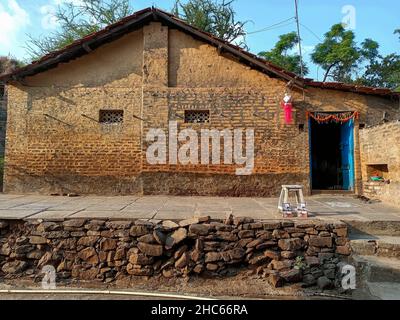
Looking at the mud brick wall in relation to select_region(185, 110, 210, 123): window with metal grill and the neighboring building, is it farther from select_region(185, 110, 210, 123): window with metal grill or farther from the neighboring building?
select_region(185, 110, 210, 123): window with metal grill

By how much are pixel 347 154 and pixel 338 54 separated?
13.0 m

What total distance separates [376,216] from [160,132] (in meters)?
5.75

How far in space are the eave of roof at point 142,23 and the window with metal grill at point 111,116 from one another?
190cm

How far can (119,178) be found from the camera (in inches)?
334

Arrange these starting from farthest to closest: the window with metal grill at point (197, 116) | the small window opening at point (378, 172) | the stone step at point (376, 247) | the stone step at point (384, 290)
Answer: the window with metal grill at point (197, 116) < the small window opening at point (378, 172) < the stone step at point (376, 247) < the stone step at point (384, 290)

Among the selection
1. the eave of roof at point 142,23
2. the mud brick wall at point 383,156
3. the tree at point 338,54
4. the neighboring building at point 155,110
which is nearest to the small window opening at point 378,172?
the mud brick wall at point 383,156

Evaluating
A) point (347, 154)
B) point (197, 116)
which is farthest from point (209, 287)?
point (347, 154)

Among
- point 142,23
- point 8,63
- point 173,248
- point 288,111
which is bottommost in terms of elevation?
point 173,248

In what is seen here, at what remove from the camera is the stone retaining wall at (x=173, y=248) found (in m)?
4.73

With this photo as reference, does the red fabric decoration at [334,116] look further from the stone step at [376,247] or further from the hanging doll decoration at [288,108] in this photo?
the stone step at [376,247]

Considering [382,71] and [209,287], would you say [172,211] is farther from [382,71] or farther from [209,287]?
[382,71]

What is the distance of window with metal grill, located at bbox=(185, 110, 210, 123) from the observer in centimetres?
870

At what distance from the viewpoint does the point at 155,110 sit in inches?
338
